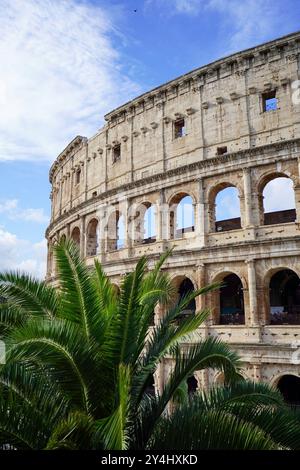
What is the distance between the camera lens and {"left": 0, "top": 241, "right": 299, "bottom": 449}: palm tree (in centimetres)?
499

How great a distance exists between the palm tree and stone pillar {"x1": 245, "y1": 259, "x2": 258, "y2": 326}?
9837mm

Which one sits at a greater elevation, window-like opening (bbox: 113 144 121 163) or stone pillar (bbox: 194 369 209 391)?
window-like opening (bbox: 113 144 121 163)

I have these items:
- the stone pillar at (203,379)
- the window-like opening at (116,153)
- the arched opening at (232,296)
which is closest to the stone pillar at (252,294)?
the stone pillar at (203,379)

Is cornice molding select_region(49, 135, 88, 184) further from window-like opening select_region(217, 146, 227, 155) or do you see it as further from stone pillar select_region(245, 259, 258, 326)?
stone pillar select_region(245, 259, 258, 326)

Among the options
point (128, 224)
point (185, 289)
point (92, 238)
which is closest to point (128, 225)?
point (128, 224)

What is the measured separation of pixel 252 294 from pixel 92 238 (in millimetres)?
11131

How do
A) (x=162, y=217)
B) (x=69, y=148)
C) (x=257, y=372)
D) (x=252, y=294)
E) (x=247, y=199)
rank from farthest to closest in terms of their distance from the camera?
(x=69, y=148), (x=162, y=217), (x=247, y=199), (x=252, y=294), (x=257, y=372)

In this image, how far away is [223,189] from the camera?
19047mm

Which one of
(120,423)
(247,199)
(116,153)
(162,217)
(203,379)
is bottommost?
(203,379)

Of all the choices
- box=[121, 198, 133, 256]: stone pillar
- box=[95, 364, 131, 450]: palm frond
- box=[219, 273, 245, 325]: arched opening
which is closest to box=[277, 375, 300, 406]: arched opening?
box=[219, 273, 245, 325]: arched opening

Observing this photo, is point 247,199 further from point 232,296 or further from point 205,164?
point 232,296

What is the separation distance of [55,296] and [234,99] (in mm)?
14416

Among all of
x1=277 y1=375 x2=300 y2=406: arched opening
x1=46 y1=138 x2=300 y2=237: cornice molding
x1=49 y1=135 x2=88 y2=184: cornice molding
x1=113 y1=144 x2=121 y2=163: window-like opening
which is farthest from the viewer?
x1=49 y1=135 x2=88 y2=184: cornice molding
